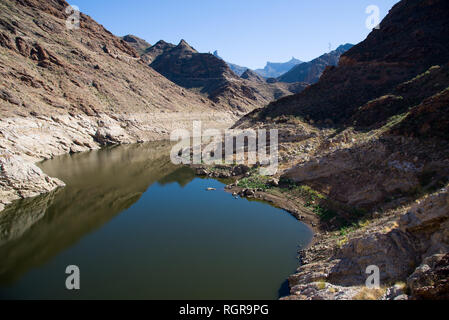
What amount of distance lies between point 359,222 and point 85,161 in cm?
3205

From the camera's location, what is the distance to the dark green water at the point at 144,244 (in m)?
11.1

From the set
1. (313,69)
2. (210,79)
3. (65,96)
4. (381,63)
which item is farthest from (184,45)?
(381,63)

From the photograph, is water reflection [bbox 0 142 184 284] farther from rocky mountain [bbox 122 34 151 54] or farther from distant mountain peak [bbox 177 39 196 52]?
rocky mountain [bbox 122 34 151 54]

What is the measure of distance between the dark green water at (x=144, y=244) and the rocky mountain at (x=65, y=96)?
489cm

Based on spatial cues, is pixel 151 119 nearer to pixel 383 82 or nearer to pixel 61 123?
pixel 61 123

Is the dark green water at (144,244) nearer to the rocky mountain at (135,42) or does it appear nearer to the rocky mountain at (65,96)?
the rocky mountain at (65,96)

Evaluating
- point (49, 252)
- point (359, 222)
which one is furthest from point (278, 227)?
point (49, 252)

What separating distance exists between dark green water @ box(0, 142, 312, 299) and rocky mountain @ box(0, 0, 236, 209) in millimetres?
4893

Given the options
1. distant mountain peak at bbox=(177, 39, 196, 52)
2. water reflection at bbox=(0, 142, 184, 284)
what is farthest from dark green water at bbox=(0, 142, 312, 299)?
distant mountain peak at bbox=(177, 39, 196, 52)

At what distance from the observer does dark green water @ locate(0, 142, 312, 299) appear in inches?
438

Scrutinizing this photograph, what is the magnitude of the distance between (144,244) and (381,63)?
A: 35.4 metres

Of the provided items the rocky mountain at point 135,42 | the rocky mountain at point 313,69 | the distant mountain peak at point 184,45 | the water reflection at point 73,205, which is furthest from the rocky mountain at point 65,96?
the rocky mountain at point 313,69

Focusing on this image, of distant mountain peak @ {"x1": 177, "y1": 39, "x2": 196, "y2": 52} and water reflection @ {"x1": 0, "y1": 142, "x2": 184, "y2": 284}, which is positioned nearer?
water reflection @ {"x1": 0, "y1": 142, "x2": 184, "y2": 284}
